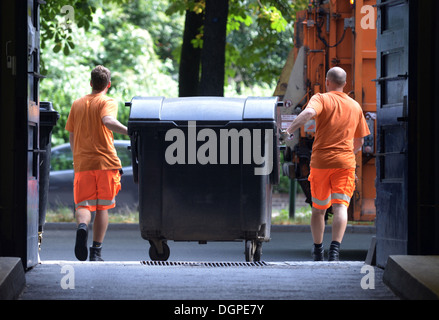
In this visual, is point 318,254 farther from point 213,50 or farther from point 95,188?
point 213,50

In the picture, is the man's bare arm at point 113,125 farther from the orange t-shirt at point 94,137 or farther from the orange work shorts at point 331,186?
the orange work shorts at point 331,186

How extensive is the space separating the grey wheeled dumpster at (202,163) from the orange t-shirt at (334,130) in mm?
764

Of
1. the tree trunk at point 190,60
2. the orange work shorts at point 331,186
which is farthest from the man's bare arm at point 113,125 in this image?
the tree trunk at point 190,60

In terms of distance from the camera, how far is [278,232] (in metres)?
16.0

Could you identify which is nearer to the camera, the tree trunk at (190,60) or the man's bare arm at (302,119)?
Result: the man's bare arm at (302,119)

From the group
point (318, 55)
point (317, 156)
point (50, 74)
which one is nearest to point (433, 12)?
point (317, 156)

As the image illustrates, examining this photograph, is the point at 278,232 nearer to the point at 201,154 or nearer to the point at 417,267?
the point at 201,154

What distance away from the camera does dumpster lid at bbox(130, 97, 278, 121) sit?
872cm

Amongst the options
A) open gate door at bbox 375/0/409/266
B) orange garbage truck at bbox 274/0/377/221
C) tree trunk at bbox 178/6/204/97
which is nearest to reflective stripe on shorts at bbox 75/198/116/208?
open gate door at bbox 375/0/409/266

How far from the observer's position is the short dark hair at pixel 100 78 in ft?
31.8

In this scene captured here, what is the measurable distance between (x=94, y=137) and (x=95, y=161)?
21 centimetres

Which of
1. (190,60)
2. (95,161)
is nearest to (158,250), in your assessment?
(95,161)

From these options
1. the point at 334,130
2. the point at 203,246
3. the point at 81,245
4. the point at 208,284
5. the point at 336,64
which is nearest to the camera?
the point at 208,284

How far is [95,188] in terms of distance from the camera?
959 cm
